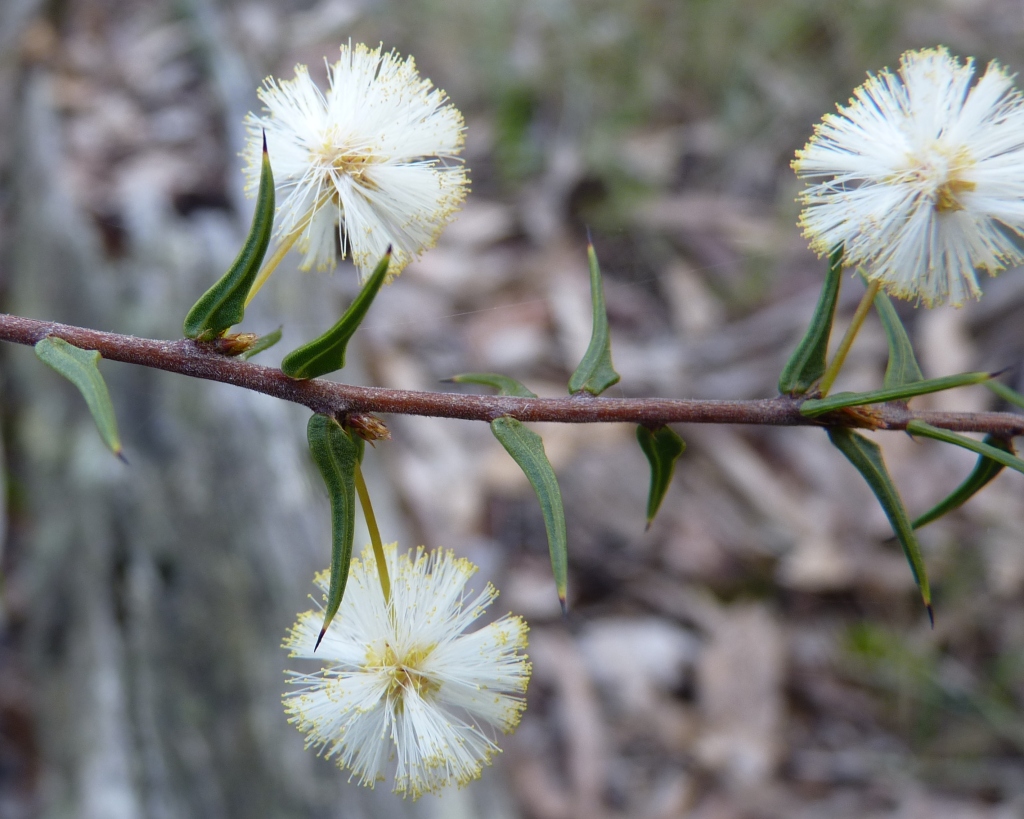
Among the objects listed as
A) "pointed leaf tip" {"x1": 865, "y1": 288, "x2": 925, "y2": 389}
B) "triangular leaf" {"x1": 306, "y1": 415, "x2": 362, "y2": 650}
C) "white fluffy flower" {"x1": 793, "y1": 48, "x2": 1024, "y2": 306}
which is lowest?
"triangular leaf" {"x1": 306, "y1": 415, "x2": 362, "y2": 650}

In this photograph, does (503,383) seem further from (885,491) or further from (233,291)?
(885,491)

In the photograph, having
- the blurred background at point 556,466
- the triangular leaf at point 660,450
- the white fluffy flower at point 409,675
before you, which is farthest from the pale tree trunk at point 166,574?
the triangular leaf at point 660,450

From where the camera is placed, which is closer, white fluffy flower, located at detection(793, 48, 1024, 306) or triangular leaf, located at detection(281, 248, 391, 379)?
triangular leaf, located at detection(281, 248, 391, 379)

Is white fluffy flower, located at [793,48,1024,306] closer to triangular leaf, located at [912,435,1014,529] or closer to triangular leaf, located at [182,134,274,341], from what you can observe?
triangular leaf, located at [912,435,1014,529]

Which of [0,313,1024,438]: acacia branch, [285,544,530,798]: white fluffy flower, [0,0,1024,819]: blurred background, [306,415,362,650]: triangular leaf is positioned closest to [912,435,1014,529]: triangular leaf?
[0,313,1024,438]: acacia branch

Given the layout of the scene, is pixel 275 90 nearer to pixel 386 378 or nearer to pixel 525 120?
pixel 386 378

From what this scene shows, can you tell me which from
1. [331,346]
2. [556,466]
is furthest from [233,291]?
[556,466]

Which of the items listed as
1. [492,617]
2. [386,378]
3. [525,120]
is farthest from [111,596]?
[525,120]

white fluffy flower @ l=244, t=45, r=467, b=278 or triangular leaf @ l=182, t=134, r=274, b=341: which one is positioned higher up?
white fluffy flower @ l=244, t=45, r=467, b=278
